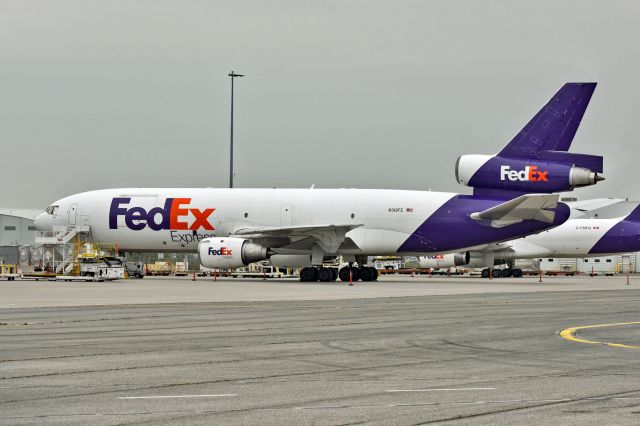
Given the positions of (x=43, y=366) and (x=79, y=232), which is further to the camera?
(x=79, y=232)

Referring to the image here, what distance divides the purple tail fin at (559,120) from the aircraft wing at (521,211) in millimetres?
3078

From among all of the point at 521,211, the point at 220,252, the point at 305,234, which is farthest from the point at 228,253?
the point at 521,211

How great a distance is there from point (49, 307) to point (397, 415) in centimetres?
2086

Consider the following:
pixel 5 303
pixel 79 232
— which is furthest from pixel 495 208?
pixel 5 303

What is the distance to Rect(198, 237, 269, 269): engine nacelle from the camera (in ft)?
176

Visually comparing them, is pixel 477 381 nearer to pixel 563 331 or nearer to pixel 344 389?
pixel 344 389

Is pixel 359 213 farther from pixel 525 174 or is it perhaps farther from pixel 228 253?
pixel 525 174

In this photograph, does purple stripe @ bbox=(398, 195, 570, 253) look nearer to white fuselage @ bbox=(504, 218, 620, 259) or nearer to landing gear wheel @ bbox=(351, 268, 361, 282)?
landing gear wheel @ bbox=(351, 268, 361, 282)

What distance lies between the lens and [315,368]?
1404cm

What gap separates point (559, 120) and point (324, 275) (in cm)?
1584

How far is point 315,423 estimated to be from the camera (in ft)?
31.2

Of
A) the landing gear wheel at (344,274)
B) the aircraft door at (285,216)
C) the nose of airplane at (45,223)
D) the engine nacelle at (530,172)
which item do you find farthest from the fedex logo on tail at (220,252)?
the engine nacelle at (530,172)

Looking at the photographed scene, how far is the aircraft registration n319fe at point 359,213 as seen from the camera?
2104 inches

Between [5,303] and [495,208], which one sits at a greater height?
[495,208]
